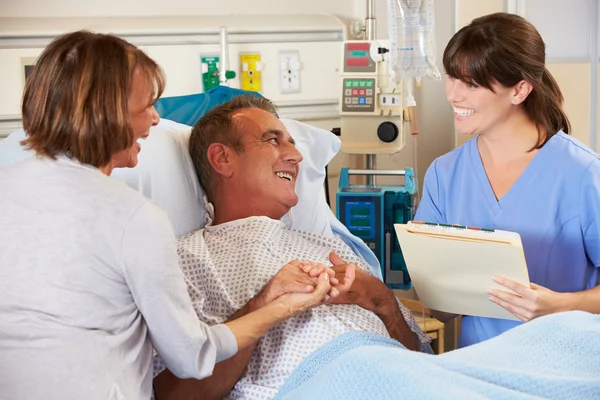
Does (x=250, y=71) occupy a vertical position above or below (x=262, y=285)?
above

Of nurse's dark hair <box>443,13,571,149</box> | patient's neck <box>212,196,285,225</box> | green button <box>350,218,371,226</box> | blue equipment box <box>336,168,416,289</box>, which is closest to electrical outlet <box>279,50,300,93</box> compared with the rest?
blue equipment box <box>336,168,416,289</box>

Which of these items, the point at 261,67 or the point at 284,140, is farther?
the point at 261,67

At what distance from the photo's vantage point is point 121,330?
4.37ft

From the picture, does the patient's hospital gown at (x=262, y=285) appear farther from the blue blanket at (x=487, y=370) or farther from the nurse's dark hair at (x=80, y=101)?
the nurse's dark hair at (x=80, y=101)

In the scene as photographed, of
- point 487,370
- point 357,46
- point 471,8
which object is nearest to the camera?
point 487,370

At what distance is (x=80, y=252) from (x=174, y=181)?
0.91m

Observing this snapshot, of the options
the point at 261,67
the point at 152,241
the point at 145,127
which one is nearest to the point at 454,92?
the point at 145,127

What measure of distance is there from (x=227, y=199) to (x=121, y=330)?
0.86 metres

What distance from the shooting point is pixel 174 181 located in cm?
216

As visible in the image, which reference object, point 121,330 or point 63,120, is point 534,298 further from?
point 63,120

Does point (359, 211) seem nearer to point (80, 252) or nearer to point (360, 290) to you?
point (360, 290)

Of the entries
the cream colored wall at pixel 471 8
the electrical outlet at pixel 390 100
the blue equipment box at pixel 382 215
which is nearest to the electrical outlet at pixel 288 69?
the electrical outlet at pixel 390 100

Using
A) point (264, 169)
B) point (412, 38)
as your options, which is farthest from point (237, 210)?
point (412, 38)

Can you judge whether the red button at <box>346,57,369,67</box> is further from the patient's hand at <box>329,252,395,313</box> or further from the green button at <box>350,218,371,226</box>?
the patient's hand at <box>329,252,395,313</box>
